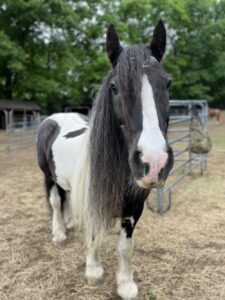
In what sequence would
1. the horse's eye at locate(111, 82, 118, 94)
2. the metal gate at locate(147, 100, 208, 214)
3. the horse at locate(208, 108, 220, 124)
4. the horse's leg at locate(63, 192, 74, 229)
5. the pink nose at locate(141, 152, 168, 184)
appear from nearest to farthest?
the pink nose at locate(141, 152, 168, 184) < the horse's eye at locate(111, 82, 118, 94) < the horse's leg at locate(63, 192, 74, 229) < the metal gate at locate(147, 100, 208, 214) < the horse at locate(208, 108, 220, 124)

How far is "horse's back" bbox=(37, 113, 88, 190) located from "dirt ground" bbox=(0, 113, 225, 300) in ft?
2.15

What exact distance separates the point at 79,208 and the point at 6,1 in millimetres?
19498

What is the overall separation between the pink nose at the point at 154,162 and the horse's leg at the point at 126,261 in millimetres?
806

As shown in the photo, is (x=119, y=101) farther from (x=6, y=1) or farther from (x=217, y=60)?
(x=217, y=60)

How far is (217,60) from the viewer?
26469 millimetres

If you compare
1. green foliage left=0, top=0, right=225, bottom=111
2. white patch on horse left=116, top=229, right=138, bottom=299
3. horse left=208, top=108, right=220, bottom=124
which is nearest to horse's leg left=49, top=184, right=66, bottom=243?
white patch on horse left=116, top=229, right=138, bottom=299

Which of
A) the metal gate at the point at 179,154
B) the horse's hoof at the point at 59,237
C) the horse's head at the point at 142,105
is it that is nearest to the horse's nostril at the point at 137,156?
the horse's head at the point at 142,105

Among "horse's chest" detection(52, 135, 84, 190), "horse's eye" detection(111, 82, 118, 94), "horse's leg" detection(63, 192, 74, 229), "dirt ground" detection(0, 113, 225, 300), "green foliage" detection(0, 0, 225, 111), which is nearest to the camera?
"horse's eye" detection(111, 82, 118, 94)

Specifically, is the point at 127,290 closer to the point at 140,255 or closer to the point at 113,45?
the point at 140,255

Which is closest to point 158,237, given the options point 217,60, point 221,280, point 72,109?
point 221,280

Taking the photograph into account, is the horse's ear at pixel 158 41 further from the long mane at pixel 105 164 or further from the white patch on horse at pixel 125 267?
Answer: the white patch on horse at pixel 125 267

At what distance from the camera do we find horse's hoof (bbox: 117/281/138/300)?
7.04ft

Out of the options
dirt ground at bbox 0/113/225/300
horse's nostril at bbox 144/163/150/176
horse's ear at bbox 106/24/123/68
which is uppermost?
horse's ear at bbox 106/24/123/68

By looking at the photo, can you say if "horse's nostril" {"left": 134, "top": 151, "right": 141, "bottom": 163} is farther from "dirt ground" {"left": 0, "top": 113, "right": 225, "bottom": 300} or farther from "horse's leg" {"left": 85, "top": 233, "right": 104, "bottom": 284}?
"dirt ground" {"left": 0, "top": 113, "right": 225, "bottom": 300}
